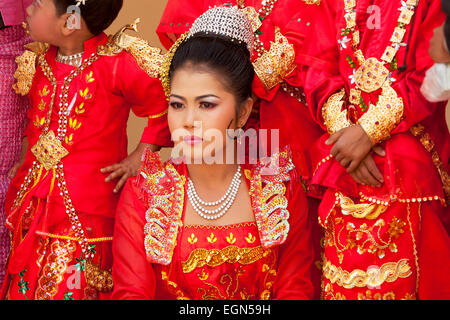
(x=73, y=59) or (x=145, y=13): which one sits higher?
(x=145, y=13)

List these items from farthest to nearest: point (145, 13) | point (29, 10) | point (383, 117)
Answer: point (145, 13)
point (29, 10)
point (383, 117)

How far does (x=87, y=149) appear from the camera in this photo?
2508mm

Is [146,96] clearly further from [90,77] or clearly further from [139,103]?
[90,77]

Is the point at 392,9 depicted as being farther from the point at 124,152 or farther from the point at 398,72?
the point at 124,152

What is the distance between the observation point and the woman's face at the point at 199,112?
7.07ft

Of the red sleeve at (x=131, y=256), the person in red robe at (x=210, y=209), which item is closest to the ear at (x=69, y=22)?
the person in red robe at (x=210, y=209)

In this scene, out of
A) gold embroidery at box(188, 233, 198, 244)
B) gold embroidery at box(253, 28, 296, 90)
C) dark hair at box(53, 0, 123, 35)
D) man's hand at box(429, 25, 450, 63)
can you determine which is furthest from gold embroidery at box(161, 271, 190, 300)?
man's hand at box(429, 25, 450, 63)

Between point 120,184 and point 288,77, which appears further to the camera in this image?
point 120,184

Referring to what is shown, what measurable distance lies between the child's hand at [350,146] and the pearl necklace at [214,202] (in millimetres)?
363

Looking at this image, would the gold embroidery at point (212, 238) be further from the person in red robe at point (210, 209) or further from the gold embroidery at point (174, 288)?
the gold embroidery at point (174, 288)

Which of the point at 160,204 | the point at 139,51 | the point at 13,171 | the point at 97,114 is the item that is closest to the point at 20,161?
the point at 13,171

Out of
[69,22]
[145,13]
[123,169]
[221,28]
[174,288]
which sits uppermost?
[145,13]

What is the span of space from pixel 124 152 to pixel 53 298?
0.58 m

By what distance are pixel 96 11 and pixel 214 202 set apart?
798mm
